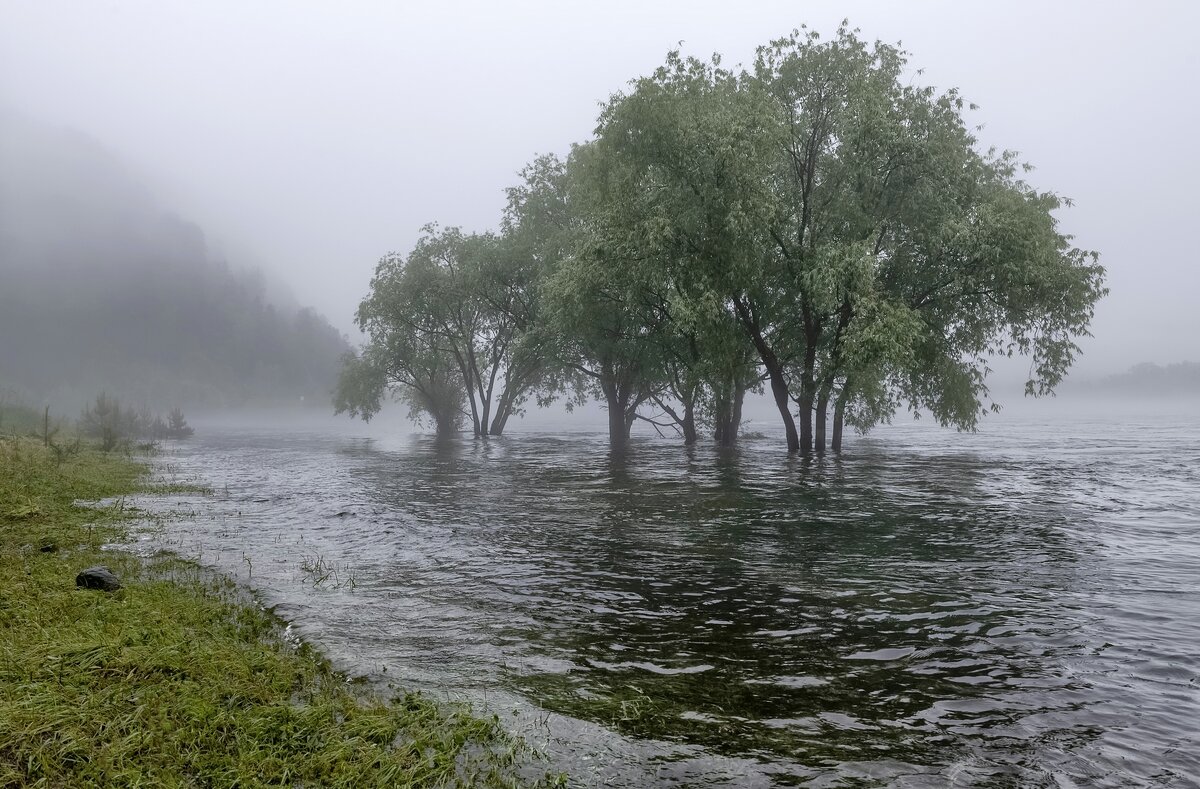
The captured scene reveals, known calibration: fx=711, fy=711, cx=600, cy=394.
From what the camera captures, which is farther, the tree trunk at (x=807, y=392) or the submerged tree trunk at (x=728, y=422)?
the submerged tree trunk at (x=728, y=422)

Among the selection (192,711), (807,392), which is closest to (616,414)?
(807,392)

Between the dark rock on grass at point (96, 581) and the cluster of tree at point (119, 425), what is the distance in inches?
1618

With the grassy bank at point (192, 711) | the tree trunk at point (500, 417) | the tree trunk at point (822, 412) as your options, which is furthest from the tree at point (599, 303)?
the grassy bank at point (192, 711)

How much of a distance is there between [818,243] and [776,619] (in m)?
28.4

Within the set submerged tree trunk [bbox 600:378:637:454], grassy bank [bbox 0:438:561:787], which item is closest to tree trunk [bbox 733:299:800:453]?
submerged tree trunk [bbox 600:378:637:454]

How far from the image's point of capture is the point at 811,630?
1001 cm

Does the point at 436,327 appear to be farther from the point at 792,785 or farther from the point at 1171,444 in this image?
the point at 792,785

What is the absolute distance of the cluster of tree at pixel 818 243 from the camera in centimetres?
3247

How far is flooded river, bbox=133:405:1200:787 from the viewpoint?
656cm

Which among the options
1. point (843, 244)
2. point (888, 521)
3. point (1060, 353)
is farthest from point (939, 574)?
point (1060, 353)

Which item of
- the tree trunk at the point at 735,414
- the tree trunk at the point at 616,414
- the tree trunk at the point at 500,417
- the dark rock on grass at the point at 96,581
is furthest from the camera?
the tree trunk at the point at 500,417

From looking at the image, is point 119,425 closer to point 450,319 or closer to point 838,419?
point 450,319

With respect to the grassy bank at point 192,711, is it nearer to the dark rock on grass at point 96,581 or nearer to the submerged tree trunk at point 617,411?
the dark rock on grass at point 96,581

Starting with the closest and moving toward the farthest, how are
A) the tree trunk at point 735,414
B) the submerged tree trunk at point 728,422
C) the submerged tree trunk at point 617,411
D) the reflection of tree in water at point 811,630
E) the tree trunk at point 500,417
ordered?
1. the reflection of tree in water at point 811,630
2. the submerged tree trunk at point 728,422
3. the tree trunk at point 735,414
4. the submerged tree trunk at point 617,411
5. the tree trunk at point 500,417
